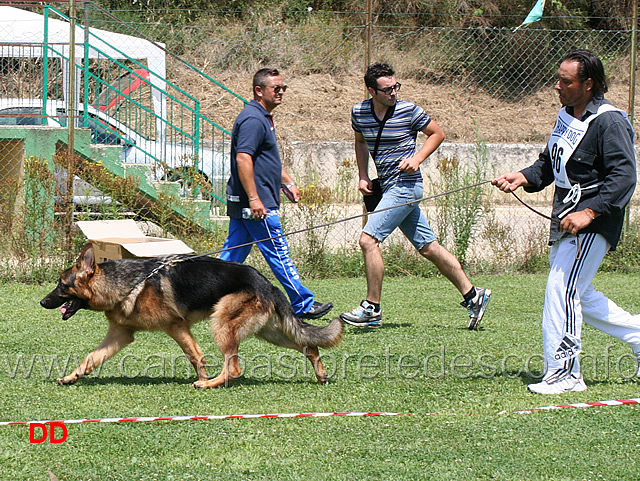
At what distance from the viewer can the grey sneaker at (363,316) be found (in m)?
6.59

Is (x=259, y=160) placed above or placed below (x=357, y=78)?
below

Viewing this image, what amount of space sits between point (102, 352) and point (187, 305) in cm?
66

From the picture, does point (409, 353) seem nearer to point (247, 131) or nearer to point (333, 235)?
point (247, 131)

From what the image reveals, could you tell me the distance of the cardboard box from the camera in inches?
311

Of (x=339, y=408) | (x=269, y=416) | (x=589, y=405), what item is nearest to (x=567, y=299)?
(x=589, y=405)

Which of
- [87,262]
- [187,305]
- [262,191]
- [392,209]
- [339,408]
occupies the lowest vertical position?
[339,408]

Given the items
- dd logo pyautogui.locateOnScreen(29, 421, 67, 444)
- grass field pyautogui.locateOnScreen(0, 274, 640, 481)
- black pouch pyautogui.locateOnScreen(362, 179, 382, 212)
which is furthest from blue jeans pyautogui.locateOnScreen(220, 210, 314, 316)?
dd logo pyautogui.locateOnScreen(29, 421, 67, 444)

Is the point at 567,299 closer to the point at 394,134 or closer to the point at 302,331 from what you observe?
the point at 302,331

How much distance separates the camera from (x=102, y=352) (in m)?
5.07

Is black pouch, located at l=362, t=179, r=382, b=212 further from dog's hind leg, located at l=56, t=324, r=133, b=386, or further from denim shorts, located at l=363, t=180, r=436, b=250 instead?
dog's hind leg, located at l=56, t=324, r=133, b=386

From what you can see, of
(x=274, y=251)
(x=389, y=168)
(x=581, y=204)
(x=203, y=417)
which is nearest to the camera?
(x=203, y=417)

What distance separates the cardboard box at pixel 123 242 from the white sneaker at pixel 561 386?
410cm

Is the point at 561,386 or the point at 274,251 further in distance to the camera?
the point at 274,251

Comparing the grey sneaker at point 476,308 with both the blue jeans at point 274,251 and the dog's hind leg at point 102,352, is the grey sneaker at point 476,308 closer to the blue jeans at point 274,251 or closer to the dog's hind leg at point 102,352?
the blue jeans at point 274,251
